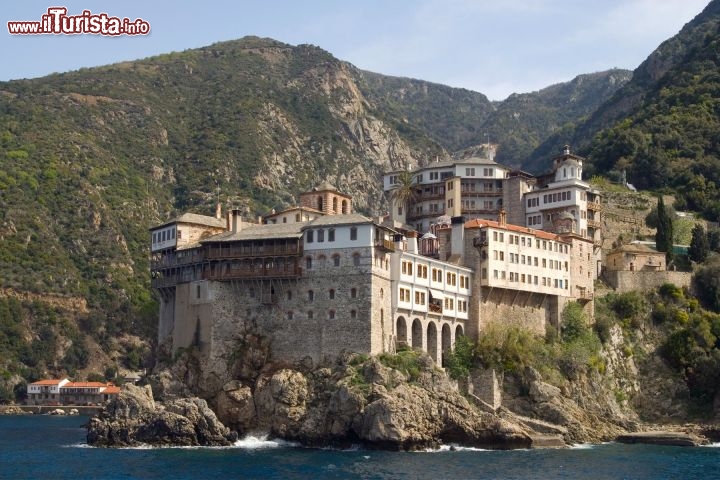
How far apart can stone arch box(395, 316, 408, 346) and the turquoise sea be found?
36.2ft

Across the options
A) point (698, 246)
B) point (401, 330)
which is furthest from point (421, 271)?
point (698, 246)

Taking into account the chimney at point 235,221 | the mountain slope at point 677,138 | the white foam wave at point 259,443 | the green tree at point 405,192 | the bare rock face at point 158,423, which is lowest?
the white foam wave at point 259,443

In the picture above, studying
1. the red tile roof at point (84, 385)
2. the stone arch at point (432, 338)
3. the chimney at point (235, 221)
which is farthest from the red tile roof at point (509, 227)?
the red tile roof at point (84, 385)

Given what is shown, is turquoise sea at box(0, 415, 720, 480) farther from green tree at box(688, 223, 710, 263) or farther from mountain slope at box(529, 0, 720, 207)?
mountain slope at box(529, 0, 720, 207)

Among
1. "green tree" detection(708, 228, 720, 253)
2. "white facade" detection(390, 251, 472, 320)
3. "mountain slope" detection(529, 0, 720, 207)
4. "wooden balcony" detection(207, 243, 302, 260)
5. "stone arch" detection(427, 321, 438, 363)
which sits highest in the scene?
"mountain slope" detection(529, 0, 720, 207)

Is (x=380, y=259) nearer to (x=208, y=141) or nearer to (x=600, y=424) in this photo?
(x=600, y=424)

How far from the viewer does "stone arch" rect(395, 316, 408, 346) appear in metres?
88.9

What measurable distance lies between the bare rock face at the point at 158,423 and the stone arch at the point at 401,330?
15.0 meters

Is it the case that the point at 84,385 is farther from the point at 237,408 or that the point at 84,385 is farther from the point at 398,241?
the point at 398,241

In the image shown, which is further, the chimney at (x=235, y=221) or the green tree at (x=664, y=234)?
the green tree at (x=664, y=234)

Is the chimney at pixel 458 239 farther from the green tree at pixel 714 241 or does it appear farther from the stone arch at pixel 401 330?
the green tree at pixel 714 241

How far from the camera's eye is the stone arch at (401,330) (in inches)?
3499

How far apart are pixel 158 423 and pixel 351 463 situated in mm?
16951

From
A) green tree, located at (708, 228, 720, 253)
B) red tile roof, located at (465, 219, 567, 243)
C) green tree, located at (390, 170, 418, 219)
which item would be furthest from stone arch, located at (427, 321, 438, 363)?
green tree, located at (708, 228, 720, 253)
